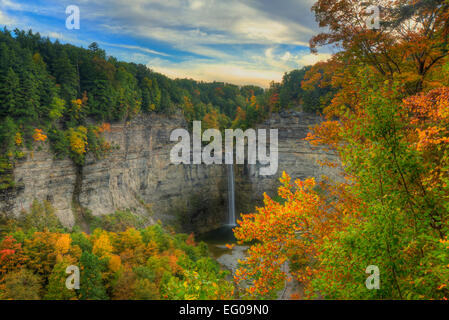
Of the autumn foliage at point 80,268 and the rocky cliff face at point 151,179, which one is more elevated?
the rocky cliff face at point 151,179

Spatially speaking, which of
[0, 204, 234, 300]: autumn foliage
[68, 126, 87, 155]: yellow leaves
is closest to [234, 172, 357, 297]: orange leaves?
[0, 204, 234, 300]: autumn foliage

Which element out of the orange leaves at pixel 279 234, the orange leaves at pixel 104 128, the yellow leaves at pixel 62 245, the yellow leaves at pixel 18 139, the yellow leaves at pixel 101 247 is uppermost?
the orange leaves at pixel 104 128

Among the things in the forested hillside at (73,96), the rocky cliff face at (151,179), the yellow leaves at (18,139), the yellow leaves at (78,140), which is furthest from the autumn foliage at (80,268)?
the yellow leaves at (78,140)

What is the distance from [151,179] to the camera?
131ft

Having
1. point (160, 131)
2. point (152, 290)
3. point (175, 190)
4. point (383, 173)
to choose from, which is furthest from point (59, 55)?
point (383, 173)

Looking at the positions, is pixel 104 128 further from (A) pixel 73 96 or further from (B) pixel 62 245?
(B) pixel 62 245

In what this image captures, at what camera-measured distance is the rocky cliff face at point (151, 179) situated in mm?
25703

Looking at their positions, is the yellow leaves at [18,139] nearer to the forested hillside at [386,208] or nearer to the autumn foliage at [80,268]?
the autumn foliage at [80,268]

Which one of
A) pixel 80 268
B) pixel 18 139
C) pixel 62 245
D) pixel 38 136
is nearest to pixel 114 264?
pixel 80 268

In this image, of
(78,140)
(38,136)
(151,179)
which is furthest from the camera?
(151,179)

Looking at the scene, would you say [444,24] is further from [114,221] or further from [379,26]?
[114,221]

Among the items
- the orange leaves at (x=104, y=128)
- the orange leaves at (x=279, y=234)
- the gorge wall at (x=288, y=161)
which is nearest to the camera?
the orange leaves at (x=279, y=234)

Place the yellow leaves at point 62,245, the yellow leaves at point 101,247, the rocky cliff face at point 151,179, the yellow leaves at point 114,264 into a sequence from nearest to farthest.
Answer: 1. the yellow leaves at point 62,245
2. the yellow leaves at point 114,264
3. the yellow leaves at point 101,247
4. the rocky cliff face at point 151,179

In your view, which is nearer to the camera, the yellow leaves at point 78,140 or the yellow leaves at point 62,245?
the yellow leaves at point 62,245
